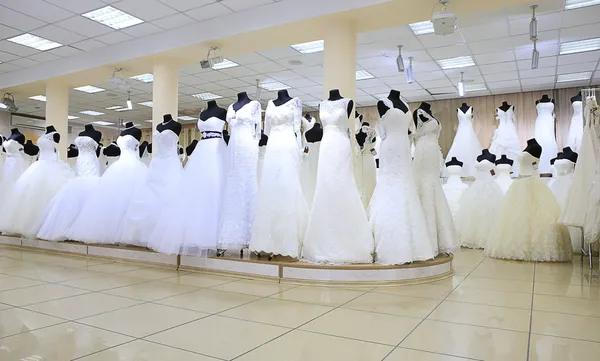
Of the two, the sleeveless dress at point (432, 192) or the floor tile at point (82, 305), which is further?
the sleeveless dress at point (432, 192)

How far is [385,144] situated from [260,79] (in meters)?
6.26

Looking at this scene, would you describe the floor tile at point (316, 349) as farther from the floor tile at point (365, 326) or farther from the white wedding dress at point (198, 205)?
the white wedding dress at point (198, 205)

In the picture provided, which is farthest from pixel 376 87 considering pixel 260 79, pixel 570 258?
pixel 570 258

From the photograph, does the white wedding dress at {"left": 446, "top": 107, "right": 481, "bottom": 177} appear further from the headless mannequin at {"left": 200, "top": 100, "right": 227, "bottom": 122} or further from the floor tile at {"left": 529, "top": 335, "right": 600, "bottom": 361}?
the floor tile at {"left": 529, "top": 335, "right": 600, "bottom": 361}

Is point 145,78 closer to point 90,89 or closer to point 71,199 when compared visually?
point 90,89

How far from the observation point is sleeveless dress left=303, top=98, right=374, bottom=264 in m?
3.89

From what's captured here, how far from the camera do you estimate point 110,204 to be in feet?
17.5

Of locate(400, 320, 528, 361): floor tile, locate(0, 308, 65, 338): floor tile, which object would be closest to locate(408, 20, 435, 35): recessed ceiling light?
locate(400, 320, 528, 361): floor tile

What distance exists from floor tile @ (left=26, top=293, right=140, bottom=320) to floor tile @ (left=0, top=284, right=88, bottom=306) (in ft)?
0.45

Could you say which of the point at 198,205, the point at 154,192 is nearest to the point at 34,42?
the point at 154,192

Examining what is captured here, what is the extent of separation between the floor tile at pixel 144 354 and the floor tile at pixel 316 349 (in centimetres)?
26

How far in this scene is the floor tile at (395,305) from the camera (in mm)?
2922

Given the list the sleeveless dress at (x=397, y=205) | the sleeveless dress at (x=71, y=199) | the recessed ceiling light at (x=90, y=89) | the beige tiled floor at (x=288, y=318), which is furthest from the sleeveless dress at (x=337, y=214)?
the recessed ceiling light at (x=90, y=89)

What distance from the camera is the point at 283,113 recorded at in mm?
4270
